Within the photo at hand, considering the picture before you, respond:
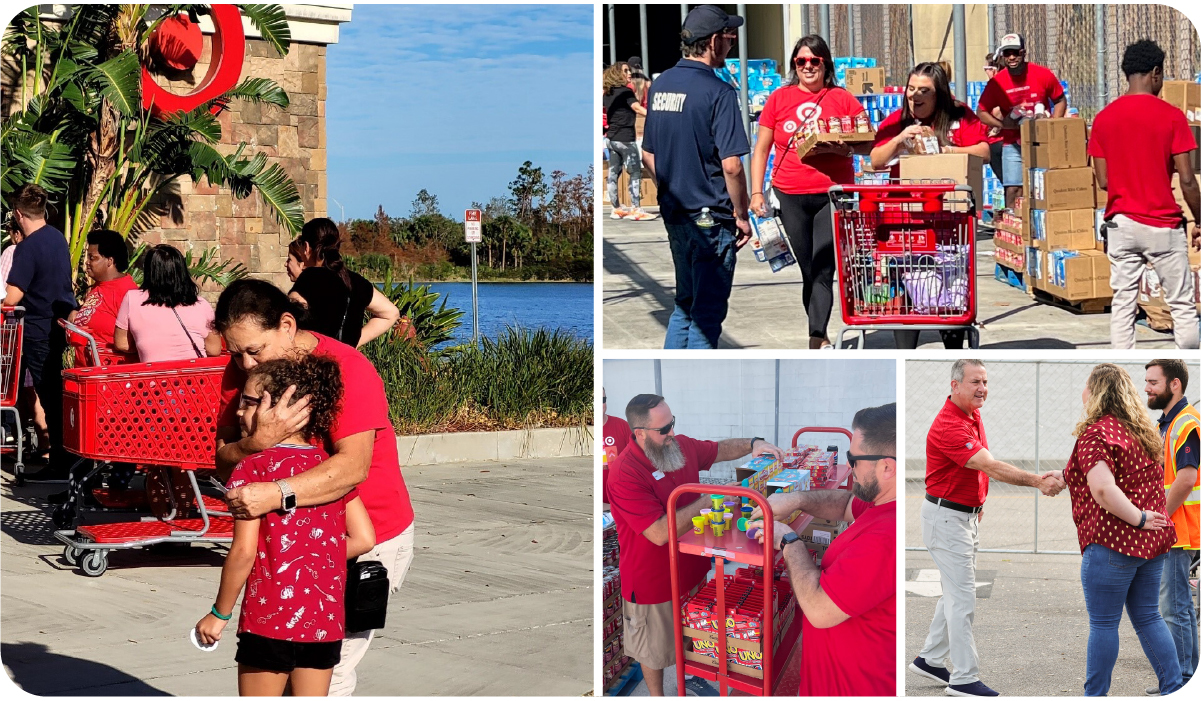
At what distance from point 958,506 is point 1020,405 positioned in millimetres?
1112

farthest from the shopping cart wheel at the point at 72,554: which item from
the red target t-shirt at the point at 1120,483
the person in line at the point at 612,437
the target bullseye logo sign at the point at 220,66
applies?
the target bullseye logo sign at the point at 220,66

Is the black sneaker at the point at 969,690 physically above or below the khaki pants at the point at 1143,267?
below

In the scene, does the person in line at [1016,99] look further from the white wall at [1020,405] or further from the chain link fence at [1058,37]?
→ the white wall at [1020,405]

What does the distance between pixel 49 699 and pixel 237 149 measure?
11.5m

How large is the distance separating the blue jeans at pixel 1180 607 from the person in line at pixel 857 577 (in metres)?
1.13

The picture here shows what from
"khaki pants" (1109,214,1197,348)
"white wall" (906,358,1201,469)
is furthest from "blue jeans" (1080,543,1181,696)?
"khaki pants" (1109,214,1197,348)

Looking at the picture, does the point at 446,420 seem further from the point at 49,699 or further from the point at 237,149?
the point at 49,699

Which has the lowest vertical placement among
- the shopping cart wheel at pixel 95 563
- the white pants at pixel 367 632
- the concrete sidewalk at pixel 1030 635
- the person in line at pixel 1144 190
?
the concrete sidewalk at pixel 1030 635

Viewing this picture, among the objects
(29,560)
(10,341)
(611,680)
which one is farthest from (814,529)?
(10,341)

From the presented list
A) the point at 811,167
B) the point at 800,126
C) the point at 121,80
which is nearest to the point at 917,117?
the point at 800,126

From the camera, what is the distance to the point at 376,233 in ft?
156

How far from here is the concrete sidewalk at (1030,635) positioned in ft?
16.2

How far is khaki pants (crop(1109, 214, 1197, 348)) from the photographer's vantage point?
22.0ft

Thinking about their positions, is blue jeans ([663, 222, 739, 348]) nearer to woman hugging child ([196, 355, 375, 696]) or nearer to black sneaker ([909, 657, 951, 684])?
black sneaker ([909, 657, 951, 684])
